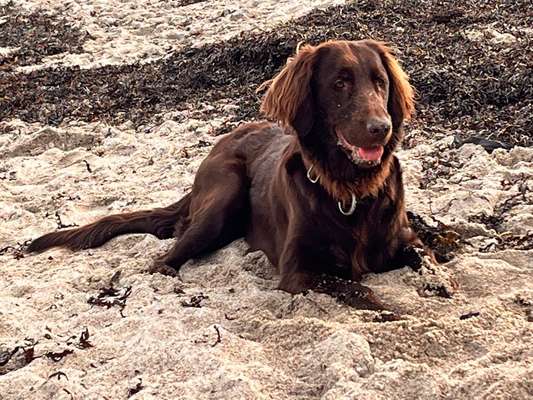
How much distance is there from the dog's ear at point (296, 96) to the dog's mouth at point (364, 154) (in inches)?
8.7

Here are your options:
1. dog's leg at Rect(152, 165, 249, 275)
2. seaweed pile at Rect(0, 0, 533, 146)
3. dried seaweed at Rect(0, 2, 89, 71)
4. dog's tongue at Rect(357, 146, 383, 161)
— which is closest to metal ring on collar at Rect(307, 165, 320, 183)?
dog's tongue at Rect(357, 146, 383, 161)

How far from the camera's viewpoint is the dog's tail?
15.7ft

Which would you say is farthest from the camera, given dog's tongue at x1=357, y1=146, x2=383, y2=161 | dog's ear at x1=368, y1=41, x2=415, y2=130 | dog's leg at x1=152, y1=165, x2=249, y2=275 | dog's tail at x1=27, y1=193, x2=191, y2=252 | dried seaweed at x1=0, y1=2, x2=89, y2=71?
dried seaweed at x1=0, y1=2, x2=89, y2=71

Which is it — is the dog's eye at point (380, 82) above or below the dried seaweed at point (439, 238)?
Answer: above

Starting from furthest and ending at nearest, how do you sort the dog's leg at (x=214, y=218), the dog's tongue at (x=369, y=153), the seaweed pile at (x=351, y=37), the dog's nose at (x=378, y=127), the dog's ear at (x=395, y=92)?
the seaweed pile at (x=351, y=37), the dog's leg at (x=214, y=218), the dog's ear at (x=395, y=92), the dog's tongue at (x=369, y=153), the dog's nose at (x=378, y=127)

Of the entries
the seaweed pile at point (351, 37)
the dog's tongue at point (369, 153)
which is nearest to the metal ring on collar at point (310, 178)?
the dog's tongue at point (369, 153)

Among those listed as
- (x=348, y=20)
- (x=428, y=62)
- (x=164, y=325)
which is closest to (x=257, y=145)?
(x=164, y=325)

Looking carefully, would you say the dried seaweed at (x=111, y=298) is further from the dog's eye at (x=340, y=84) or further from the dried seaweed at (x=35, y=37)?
the dried seaweed at (x=35, y=37)

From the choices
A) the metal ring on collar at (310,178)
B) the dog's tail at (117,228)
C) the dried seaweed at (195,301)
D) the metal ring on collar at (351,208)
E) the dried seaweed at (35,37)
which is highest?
the metal ring on collar at (310,178)

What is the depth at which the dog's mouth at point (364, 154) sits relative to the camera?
354cm

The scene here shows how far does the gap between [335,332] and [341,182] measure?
34.6 inches

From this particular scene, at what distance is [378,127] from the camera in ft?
11.1

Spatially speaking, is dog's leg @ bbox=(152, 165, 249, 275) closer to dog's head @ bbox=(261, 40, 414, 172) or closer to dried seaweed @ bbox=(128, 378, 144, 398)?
dog's head @ bbox=(261, 40, 414, 172)

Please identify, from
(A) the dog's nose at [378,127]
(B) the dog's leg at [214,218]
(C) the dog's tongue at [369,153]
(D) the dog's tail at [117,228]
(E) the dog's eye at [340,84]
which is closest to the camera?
(A) the dog's nose at [378,127]
